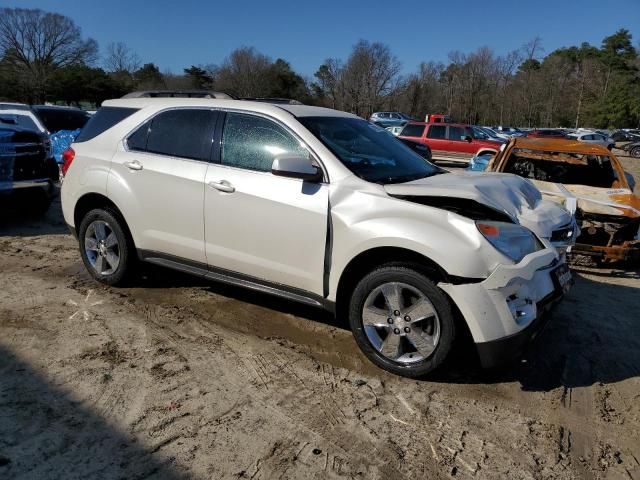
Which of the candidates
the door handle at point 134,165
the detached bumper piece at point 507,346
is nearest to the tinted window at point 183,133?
the door handle at point 134,165

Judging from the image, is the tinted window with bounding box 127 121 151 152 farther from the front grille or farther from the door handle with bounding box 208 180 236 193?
the front grille

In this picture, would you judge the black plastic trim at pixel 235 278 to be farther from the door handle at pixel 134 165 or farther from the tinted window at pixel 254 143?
the tinted window at pixel 254 143

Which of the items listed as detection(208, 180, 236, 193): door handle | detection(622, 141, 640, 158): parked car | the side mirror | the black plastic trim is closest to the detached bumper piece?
the black plastic trim

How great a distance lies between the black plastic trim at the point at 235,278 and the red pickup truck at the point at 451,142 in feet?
48.8

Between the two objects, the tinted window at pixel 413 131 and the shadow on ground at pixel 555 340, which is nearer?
the shadow on ground at pixel 555 340

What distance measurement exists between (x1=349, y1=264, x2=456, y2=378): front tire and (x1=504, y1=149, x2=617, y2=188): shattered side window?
511 cm

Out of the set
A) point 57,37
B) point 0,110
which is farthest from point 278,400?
point 57,37

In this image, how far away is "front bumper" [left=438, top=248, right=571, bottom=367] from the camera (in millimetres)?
3094

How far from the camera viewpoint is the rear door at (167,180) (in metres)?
4.27

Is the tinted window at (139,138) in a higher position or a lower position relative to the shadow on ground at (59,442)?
higher

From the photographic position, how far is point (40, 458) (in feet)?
8.52

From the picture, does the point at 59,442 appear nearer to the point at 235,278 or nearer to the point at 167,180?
the point at 235,278

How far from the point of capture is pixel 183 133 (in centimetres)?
446

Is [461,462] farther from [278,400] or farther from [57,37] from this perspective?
[57,37]
